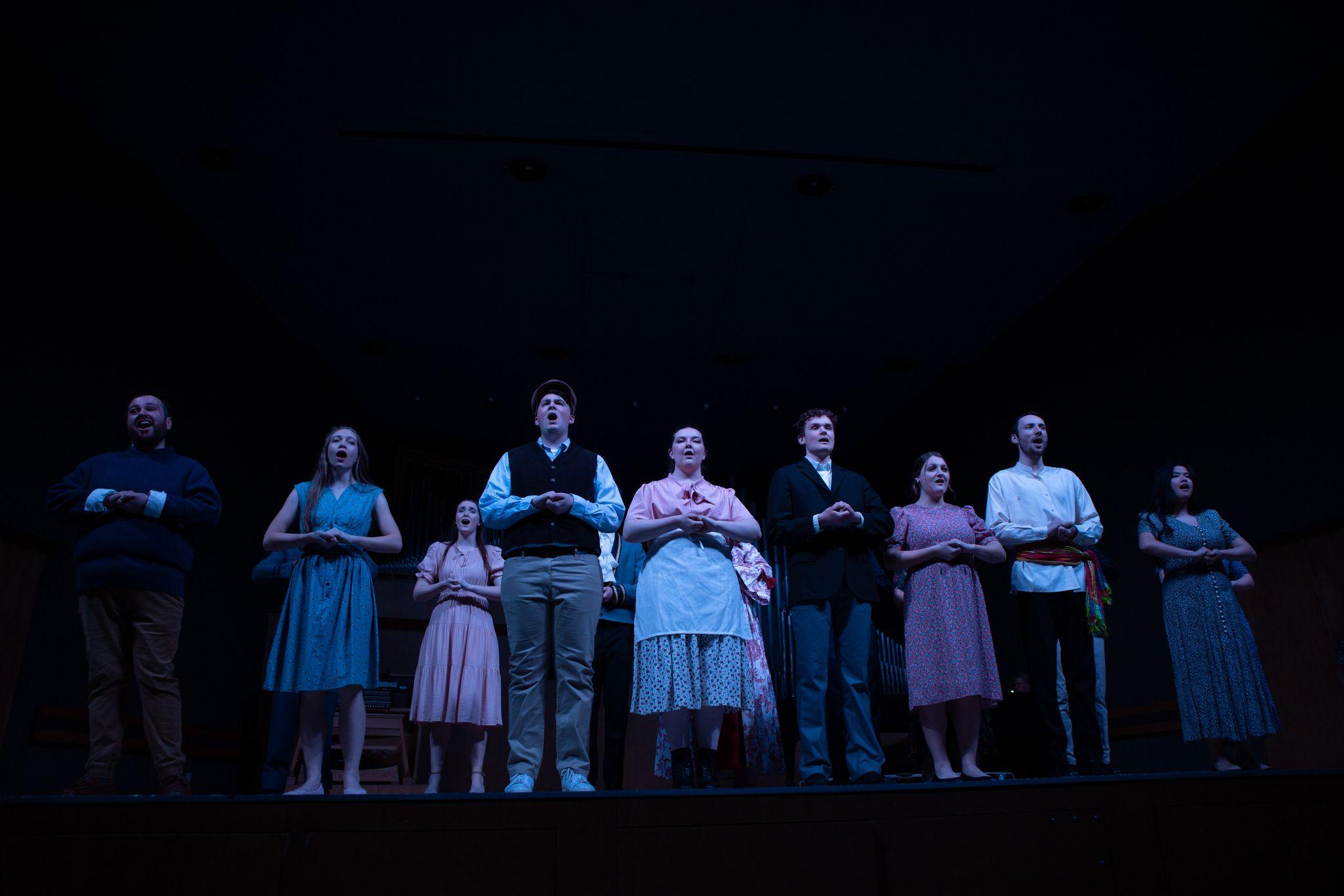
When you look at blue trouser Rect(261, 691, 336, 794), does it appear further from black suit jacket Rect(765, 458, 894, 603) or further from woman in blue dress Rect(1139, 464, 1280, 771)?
woman in blue dress Rect(1139, 464, 1280, 771)

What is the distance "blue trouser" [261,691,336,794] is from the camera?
3.40 m

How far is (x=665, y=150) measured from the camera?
5434mm

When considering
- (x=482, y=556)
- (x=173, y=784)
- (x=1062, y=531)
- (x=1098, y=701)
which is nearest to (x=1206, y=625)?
(x=1098, y=701)

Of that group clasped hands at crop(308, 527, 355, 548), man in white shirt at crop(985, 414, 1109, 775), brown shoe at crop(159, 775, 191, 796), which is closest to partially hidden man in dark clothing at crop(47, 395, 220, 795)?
brown shoe at crop(159, 775, 191, 796)

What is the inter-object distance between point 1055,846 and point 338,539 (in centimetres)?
258

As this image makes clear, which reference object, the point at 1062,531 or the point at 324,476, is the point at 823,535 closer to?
the point at 1062,531

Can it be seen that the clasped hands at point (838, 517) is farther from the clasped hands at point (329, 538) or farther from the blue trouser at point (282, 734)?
the blue trouser at point (282, 734)

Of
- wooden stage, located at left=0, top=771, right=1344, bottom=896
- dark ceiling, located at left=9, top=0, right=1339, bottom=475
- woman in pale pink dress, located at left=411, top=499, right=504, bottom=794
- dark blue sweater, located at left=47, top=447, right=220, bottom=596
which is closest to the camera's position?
wooden stage, located at left=0, top=771, right=1344, bottom=896

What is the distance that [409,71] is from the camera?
481cm

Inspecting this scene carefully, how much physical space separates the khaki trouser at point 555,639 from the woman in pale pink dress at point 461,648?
121 centimetres

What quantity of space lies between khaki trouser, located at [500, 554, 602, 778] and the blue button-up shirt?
5.8 inches

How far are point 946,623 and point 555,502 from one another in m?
1.55

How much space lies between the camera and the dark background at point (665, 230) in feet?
15.0

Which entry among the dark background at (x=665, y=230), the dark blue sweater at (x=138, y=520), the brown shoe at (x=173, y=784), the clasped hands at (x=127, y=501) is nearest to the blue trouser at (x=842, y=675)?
the brown shoe at (x=173, y=784)
